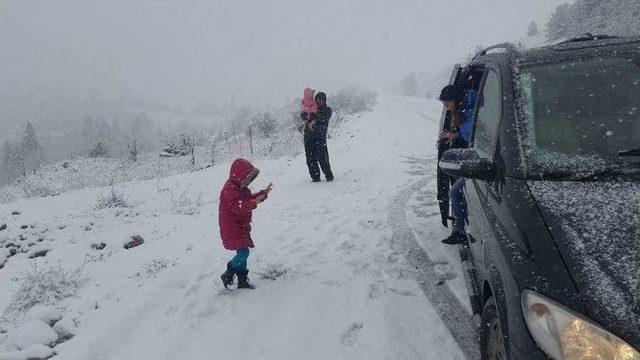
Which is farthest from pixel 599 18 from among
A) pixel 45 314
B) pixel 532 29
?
pixel 45 314

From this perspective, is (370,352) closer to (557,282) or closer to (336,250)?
(557,282)

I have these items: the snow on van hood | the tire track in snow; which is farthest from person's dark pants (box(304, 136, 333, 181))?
the snow on van hood

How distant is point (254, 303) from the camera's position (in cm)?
493

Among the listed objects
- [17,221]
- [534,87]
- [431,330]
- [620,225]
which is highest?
[534,87]

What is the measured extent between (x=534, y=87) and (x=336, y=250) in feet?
11.9

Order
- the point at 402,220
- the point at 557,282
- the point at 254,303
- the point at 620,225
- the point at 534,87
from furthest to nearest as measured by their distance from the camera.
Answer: the point at 402,220, the point at 254,303, the point at 534,87, the point at 620,225, the point at 557,282

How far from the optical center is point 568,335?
6.10 ft

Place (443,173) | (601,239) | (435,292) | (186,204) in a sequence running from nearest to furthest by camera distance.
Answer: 1. (601,239)
2. (435,292)
3. (443,173)
4. (186,204)

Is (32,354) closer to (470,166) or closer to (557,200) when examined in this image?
(470,166)

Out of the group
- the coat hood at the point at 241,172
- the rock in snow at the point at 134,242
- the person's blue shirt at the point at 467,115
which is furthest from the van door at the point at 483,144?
the rock in snow at the point at 134,242

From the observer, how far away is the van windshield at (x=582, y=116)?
263cm

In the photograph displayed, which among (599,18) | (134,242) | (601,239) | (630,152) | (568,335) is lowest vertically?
(134,242)

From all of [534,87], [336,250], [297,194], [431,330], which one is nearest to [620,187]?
[534,87]

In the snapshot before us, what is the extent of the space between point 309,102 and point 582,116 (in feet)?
25.1
